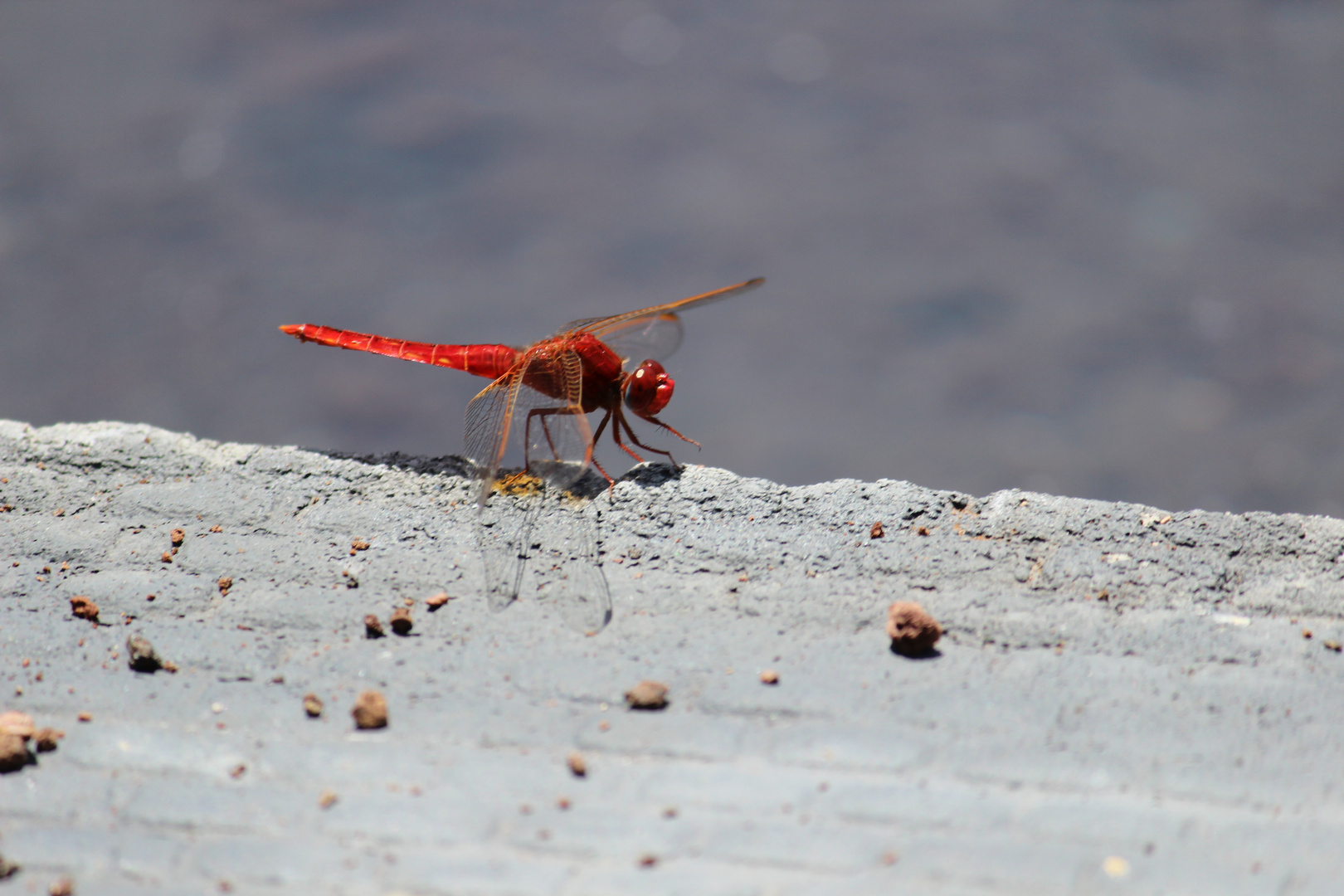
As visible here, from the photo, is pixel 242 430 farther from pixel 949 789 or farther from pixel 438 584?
pixel 949 789

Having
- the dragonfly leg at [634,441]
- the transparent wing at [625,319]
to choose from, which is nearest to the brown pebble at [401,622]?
the dragonfly leg at [634,441]

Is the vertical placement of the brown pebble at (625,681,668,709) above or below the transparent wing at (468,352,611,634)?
below

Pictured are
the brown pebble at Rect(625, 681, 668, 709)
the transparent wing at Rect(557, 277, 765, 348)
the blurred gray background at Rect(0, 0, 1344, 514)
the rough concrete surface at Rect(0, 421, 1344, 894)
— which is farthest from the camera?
the blurred gray background at Rect(0, 0, 1344, 514)

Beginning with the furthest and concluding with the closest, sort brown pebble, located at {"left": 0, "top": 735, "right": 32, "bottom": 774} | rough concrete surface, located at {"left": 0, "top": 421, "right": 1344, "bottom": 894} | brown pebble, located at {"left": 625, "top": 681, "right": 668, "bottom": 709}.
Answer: brown pebble, located at {"left": 625, "top": 681, "right": 668, "bottom": 709} < brown pebble, located at {"left": 0, "top": 735, "right": 32, "bottom": 774} < rough concrete surface, located at {"left": 0, "top": 421, "right": 1344, "bottom": 894}

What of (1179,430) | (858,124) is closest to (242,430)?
(858,124)

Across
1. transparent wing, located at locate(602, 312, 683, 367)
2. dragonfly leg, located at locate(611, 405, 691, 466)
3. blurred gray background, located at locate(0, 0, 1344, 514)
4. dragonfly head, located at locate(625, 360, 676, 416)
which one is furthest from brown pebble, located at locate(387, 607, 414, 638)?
blurred gray background, located at locate(0, 0, 1344, 514)

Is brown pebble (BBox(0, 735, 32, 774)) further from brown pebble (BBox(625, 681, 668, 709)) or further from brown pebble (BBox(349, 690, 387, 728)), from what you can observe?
brown pebble (BBox(625, 681, 668, 709))
